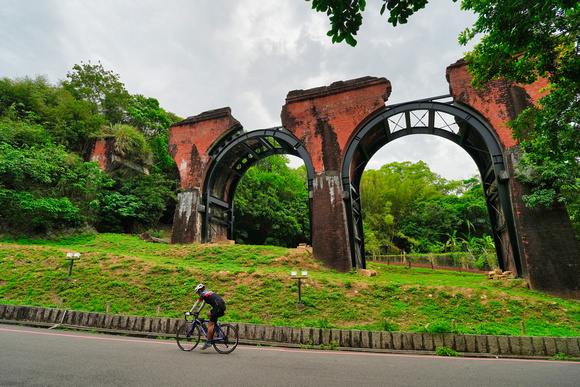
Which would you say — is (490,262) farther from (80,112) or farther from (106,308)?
(80,112)

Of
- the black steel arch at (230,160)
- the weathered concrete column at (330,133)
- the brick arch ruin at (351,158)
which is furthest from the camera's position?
the black steel arch at (230,160)

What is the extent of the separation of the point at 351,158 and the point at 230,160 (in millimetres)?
8807

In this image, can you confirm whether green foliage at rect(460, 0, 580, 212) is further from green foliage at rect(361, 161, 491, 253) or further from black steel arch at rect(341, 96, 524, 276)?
green foliage at rect(361, 161, 491, 253)

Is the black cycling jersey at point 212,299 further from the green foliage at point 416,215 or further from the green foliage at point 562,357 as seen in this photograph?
the green foliage at point 416,215

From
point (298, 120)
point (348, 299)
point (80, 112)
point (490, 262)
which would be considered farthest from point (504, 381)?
point (80, 112)

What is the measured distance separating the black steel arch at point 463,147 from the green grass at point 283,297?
3.48 metres

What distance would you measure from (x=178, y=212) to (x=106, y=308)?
10161 mm

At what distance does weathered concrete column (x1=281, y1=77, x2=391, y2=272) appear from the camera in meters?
14.9

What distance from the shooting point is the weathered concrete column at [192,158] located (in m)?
18.3

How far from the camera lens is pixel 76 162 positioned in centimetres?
1936

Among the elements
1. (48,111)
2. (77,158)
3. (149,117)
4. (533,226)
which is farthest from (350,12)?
(149,117)


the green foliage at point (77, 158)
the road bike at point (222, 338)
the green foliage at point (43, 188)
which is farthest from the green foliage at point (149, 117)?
the road bike at point (222, 338)

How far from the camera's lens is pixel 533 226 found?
11727 mm

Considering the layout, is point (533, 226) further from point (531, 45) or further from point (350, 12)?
point (350, 12)
